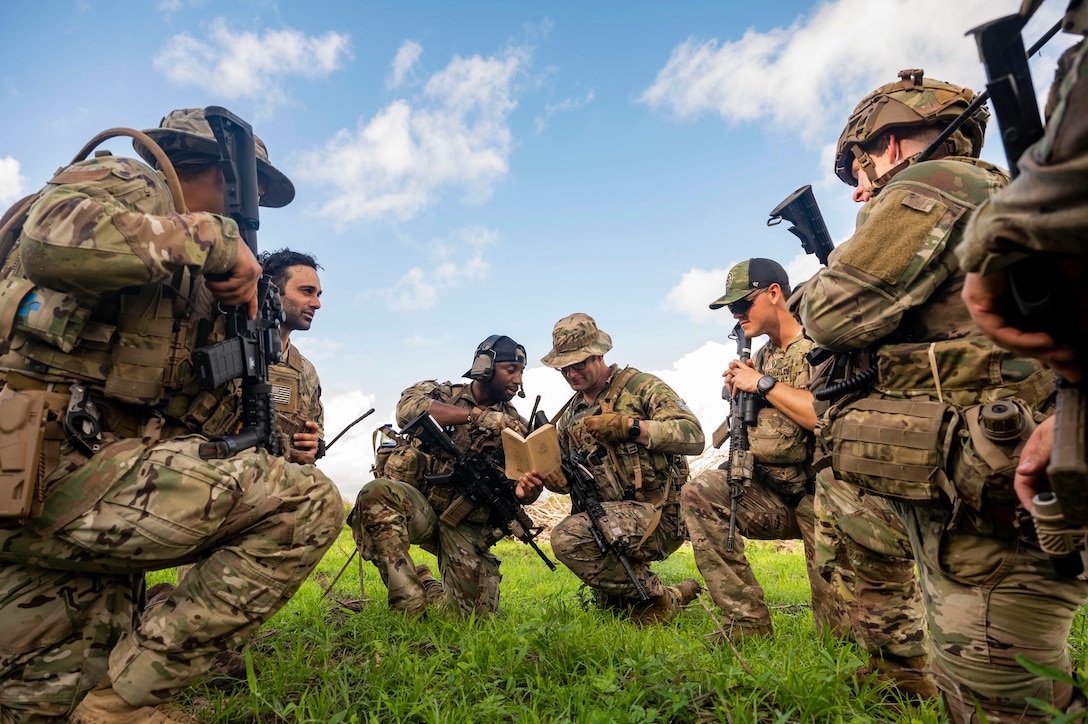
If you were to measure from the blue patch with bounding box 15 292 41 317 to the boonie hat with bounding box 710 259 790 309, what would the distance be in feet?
14.6

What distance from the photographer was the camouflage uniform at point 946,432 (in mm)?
2115

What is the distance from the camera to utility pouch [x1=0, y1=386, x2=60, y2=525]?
215 cm

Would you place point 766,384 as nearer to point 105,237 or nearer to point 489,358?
point 489,358

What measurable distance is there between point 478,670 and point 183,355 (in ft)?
6.42

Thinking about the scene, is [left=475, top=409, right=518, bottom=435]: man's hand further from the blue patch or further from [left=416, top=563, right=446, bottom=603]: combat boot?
the blue patch

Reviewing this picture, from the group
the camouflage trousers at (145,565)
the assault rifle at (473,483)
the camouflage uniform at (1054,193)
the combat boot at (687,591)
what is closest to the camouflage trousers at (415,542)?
the assault rifle at (473,483)

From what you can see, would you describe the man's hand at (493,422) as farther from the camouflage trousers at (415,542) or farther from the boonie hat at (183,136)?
the boonie hat at (183,136)

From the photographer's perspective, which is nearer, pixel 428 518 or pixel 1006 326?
pixel 1006 326

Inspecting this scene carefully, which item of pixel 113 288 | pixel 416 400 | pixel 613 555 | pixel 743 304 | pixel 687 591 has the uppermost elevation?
pixel 113 288

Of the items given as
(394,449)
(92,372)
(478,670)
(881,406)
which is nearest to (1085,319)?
(881,406)

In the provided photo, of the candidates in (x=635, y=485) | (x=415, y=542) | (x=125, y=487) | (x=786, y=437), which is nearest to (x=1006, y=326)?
(x=125, y=487)

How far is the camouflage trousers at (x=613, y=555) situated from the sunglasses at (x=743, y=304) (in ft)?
6.35

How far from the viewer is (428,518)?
6117 millimetres

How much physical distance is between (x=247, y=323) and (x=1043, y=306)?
10.0 feet
